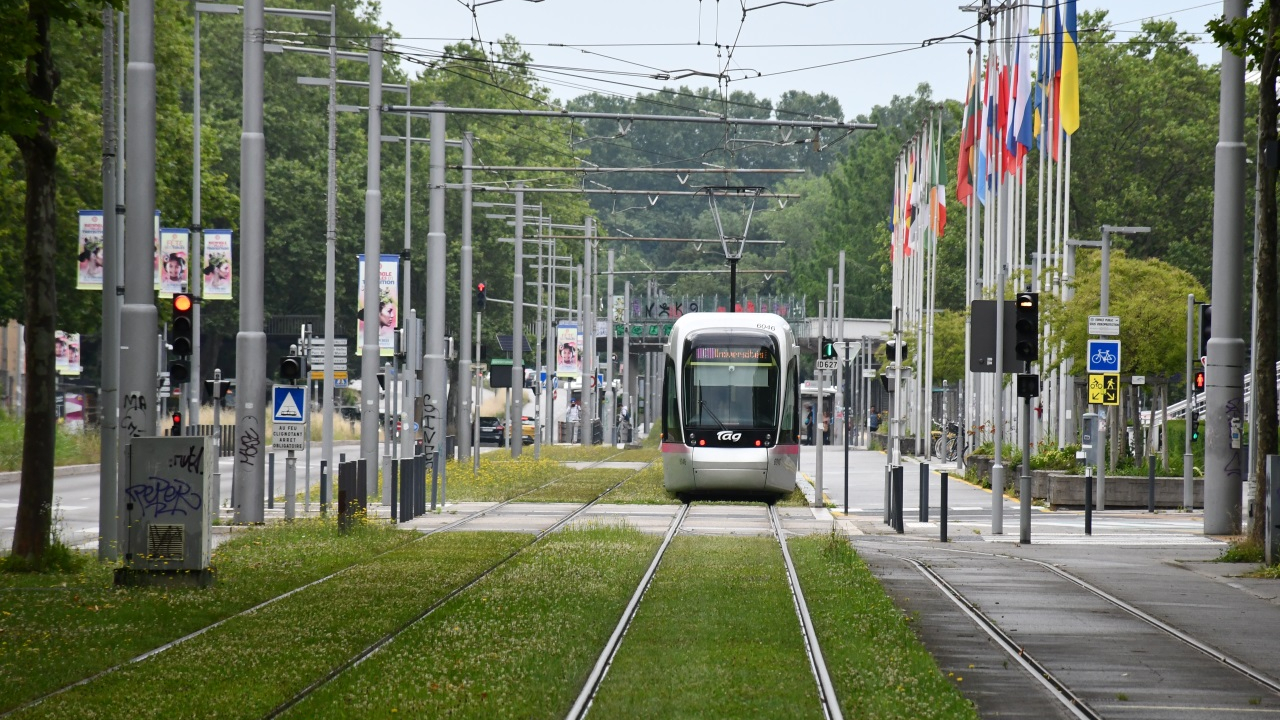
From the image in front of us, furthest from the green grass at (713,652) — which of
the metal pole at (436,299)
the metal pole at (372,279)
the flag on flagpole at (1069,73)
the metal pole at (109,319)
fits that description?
the flag on flagpole at (1069,73)

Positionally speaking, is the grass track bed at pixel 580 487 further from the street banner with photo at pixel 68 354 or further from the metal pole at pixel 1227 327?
the street banner with photo at pixel 68 354

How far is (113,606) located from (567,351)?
5317 cm

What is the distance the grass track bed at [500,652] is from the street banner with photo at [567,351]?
1916 inches

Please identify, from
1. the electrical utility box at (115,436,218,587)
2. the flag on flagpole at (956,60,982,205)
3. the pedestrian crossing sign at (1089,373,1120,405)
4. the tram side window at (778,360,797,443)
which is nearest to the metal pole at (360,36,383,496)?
the tram side window at (778,360,797,443)

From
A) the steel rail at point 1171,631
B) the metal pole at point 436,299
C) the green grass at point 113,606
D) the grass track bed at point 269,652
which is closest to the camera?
the grass track bed at point 269,652

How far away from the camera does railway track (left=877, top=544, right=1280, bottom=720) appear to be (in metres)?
11.2

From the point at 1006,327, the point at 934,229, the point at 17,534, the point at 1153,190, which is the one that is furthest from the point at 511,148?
the point at 17,534

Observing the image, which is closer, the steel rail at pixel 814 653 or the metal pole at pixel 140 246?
the steel rail at pixel 814 653

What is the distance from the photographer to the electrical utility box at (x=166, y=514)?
16922 millimetres

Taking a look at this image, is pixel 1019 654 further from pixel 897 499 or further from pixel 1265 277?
pixel 897 499

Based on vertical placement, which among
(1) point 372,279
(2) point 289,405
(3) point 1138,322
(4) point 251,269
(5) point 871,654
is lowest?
(5) point 871,654

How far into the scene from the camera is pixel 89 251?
3619 cm

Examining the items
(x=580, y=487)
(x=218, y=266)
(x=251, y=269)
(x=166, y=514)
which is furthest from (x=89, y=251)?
(x=166, y=514)

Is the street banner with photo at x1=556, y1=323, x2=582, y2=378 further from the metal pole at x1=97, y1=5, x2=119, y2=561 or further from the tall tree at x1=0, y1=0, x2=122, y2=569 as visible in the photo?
the tall tree at x1=0, y1=0, x2=122, y2=569
